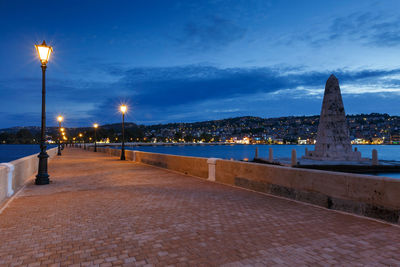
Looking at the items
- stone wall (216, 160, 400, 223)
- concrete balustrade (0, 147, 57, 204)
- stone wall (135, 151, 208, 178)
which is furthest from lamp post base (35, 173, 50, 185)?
stone wall (216, 160, 400, 223)

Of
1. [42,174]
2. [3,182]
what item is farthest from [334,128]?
[3,182]

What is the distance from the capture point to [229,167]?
1066cm

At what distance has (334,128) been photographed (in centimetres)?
2908

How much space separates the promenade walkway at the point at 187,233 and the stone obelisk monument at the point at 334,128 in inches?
956

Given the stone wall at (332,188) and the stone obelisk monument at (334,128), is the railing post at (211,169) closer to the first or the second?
the stone wall at (332,188)

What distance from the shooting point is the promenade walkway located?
392 centimetres

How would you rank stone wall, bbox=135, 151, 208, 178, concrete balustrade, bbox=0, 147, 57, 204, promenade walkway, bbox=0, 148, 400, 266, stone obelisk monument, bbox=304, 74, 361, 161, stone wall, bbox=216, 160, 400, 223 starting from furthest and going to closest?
stone obelisk monument, bbox=304, 74, 361, 161
stone wall, bbox=135, 151, 208, 178
concrete balustrade, bbox=0, 147, 57, 204
stone wall, bbox=216, 160, 400, 223
promenade walkway, bbox=0, 148, 400, 266

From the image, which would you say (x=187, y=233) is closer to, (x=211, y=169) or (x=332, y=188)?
(x=332, y=188)

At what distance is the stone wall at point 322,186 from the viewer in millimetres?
5668

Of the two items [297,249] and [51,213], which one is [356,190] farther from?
[51,213]

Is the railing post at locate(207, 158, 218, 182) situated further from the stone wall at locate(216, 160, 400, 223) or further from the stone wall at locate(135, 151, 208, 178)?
the stone wall at locate(216, 160, 400, 223)

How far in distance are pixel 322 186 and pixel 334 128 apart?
24644mm

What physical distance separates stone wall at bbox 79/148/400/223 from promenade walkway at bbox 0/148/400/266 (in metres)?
0.35

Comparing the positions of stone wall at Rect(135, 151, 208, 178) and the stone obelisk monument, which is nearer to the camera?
stone wall at Rect(135, 151, 208, 178)
